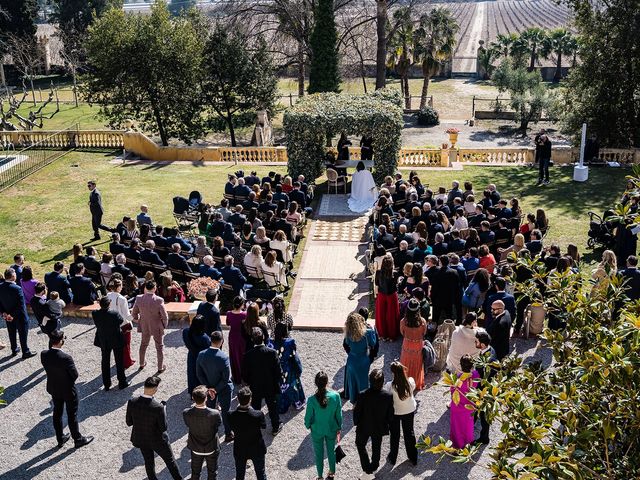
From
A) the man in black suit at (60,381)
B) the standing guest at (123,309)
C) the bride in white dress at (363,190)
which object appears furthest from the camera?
the bride in white dress at (363,190)

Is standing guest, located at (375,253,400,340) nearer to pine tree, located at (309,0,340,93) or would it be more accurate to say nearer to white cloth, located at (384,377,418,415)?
white cloth, located at (384,377,418,415)

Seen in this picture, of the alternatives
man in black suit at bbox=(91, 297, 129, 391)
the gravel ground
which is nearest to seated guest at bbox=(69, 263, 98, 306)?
the gravel ground

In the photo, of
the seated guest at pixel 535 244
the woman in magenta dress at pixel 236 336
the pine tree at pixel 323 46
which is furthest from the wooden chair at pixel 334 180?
the pine tree at pixel 323 46

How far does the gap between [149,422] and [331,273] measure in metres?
8.16

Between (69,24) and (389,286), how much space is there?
5796 centimetres

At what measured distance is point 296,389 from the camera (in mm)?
9891

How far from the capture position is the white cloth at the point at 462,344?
9.29 metres

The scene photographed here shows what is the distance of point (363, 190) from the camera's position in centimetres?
2022

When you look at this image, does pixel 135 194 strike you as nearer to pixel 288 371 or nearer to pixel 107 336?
pixel 107 336

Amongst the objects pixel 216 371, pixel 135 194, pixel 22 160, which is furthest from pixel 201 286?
pixel 22 160

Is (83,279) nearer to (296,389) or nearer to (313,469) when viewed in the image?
(296,389)

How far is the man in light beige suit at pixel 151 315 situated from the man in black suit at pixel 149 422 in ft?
8.84

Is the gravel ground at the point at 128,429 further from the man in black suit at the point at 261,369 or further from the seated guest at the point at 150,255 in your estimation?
the seated guest at the point at 150,255

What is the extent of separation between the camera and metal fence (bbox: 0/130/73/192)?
77.7 feet
